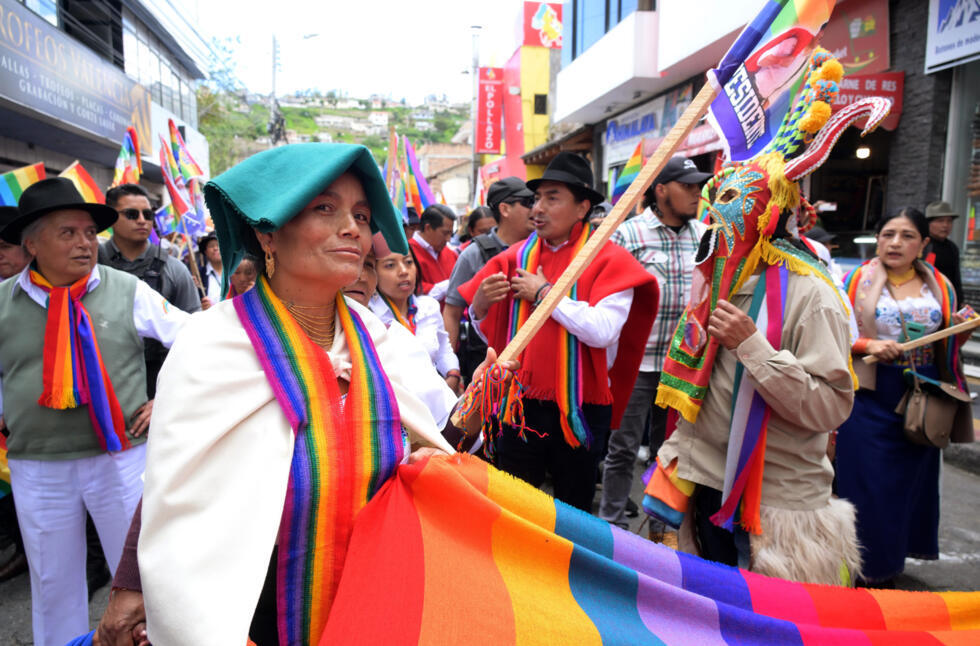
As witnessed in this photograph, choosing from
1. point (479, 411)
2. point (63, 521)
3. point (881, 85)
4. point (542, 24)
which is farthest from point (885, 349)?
point (542, 24)

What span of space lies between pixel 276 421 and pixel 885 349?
358 cm

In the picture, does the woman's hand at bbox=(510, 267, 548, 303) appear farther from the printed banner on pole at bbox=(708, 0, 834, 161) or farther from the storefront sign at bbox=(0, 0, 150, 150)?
the storefront sign at bbox=(0, 0, 150, 150)

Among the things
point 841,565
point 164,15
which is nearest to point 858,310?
point 841,565

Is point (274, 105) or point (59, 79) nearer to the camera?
point (59, 79)

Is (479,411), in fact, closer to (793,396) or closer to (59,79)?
(793,396)

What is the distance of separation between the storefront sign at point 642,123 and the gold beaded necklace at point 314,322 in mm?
11465

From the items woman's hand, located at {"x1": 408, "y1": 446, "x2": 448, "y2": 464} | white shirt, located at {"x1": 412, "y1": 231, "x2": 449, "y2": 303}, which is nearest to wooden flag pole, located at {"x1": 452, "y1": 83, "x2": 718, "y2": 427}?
woman's hand, located at {"x1": 408, "y1": 446, "x2": 448, "y2": 464}

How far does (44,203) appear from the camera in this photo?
9.44 feet

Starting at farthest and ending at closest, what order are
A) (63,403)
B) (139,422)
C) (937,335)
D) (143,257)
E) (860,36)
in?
(860,36) → (143,257) → (937,335) → (139,422) → (63,403)

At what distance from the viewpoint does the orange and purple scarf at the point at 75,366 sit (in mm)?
2824

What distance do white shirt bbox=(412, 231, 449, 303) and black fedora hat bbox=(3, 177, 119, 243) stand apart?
10.4ft

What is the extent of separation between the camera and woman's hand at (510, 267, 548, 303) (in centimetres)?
325

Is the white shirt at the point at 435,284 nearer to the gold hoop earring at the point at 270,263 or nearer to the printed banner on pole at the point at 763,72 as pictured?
the printed banner on pole at the point at 763,72

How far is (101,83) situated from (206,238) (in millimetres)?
10858
